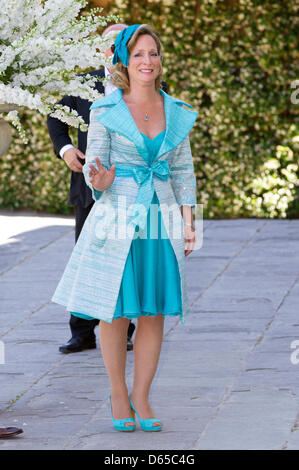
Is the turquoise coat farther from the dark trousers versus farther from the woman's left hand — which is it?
the dark trousers

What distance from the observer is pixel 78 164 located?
535 centimetres

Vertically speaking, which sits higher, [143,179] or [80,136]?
[80,136]

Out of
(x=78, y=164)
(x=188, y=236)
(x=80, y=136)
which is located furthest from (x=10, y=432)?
(x=80, y=136)

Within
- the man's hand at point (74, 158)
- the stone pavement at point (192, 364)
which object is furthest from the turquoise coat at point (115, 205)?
the man's hand at point (74, 158)

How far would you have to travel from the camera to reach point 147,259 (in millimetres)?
4328

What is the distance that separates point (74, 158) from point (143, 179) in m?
1.10

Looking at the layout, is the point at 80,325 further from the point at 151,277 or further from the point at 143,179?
the point at 143,179

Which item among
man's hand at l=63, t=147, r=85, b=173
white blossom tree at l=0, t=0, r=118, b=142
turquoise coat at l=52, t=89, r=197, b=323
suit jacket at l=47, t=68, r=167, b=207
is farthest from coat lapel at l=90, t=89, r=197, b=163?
suit jacket at l=47, t=68, r=167, b=207

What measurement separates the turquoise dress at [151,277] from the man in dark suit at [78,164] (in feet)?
3.65

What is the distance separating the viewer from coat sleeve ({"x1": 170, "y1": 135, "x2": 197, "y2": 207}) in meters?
4.50

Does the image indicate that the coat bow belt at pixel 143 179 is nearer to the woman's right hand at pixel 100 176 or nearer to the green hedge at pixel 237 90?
the woman's right hand at pixel 100 176

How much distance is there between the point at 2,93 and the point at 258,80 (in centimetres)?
643

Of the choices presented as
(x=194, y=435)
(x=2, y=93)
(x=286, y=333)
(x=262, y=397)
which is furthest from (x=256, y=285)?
(x=2, y=93)

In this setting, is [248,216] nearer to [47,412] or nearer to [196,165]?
[196,165]
